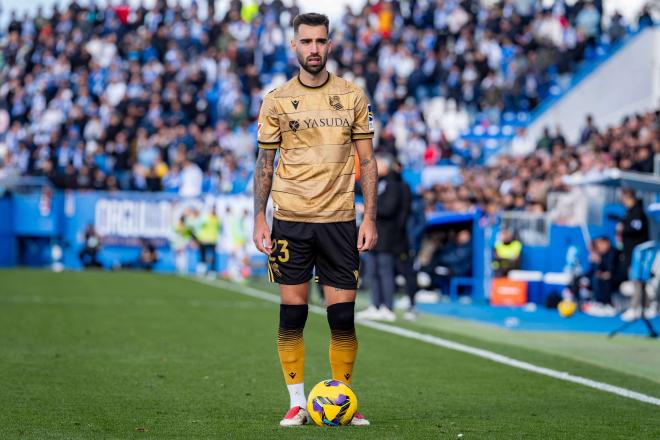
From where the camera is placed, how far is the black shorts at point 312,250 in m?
6.65

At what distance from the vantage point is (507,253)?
21.0 m

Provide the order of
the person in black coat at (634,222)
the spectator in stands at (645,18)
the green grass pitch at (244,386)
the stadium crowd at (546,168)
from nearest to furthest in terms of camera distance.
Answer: the green grass pitch at (244,386), the person in black coat at (634,222), the stadium crowd at (546,168), the spectator in stands at (645,18)

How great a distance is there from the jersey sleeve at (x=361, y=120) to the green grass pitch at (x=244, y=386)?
154 centimetres

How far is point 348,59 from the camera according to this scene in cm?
3466

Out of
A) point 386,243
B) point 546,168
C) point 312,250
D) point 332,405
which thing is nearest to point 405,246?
point 386,243

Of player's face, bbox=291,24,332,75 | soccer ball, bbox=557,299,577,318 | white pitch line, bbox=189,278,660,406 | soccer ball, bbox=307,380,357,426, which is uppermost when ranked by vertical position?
player's face, bbox=291,24,332,75

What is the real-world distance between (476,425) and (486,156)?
79.3 feet

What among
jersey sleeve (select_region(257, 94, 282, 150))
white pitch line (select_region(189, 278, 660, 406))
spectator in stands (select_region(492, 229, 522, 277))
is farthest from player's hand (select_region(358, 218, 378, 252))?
spectator in stands (select_region(492, 229, 522, 277))

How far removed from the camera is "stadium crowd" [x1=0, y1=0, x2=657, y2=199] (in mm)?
31922

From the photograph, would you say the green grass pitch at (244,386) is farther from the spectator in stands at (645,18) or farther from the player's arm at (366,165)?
the spectator in stands at (645,18)

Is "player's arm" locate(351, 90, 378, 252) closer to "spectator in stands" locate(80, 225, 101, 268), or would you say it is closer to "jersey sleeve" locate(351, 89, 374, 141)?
"jersey sleeve" locate(351, 89, 374, 141)

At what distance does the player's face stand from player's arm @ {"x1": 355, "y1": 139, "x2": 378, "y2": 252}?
485 millimetres

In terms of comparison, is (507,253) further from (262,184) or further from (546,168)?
(262,184)

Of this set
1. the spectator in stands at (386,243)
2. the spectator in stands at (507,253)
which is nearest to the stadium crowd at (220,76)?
the spectator in stands at (507,253)
